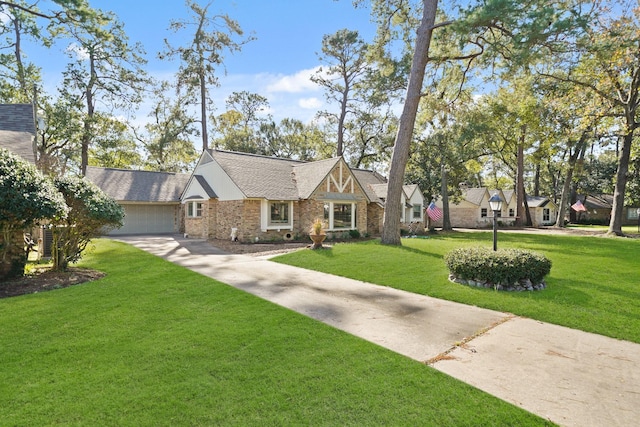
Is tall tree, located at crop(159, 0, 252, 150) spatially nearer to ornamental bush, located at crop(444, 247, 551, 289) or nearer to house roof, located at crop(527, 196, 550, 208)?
ornamental bush, located at crop(444, 247, 551, 289)

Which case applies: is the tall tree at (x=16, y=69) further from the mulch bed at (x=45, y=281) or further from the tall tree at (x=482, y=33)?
the tall tree at (x=482, y=33)

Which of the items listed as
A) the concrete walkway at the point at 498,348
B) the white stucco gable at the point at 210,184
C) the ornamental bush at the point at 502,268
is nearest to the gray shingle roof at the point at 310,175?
the white stucco gable at the point at 210,184

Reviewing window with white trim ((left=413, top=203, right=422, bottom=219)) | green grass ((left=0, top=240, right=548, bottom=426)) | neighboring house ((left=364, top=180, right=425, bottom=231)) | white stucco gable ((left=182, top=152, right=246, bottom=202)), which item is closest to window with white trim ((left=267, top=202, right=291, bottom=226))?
white stucco gable ((left=182, top=152, right=246, bottom=202))

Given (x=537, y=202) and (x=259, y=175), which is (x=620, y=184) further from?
(x=259, y=175)

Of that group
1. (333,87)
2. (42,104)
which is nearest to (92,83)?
(42,104)

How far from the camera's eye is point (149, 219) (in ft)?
76.9

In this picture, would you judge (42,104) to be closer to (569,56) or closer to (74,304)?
(74,304)

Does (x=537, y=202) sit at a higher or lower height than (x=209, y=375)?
higher

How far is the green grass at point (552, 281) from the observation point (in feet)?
18.1

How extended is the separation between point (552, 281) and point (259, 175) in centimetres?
1449

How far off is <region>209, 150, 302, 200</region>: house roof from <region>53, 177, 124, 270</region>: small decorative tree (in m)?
7.72

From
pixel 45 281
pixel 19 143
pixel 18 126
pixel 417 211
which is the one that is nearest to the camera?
pixel 45 281

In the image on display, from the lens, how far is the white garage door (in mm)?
22600

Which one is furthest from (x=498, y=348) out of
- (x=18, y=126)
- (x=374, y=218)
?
(x=18, y=126)
